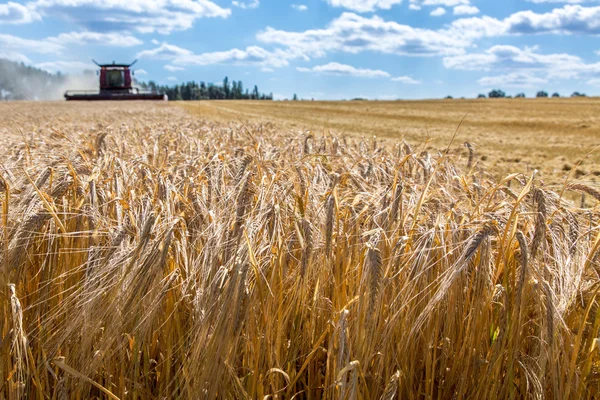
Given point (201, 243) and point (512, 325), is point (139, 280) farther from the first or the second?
point (512, 325)

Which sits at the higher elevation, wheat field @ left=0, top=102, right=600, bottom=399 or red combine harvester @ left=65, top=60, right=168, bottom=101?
red combine harvester @ left=65, top=60, right=168, bottom=101

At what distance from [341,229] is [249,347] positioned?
0.60 metres

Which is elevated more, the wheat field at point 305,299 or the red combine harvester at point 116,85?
the red combine harvester at point 116,85

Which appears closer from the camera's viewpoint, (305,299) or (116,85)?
(305,299)

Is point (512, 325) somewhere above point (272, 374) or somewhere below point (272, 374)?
above

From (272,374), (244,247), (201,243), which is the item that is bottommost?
(272,374)

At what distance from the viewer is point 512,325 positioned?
62.7 inches

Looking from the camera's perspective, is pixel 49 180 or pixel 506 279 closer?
pixel 506 279

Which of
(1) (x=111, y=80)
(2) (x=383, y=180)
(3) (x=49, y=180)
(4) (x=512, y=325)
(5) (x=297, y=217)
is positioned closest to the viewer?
(4) (x=512, y=325)

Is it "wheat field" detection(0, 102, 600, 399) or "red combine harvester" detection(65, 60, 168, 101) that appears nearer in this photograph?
"wheat field" detection(0, 102, 600, 399)

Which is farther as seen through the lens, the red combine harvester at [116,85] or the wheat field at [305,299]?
the red combine harvester at [116,85]

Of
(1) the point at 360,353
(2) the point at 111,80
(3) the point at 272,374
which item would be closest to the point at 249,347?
(3) the point at 272,374

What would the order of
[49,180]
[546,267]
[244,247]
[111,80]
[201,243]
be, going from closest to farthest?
1. [244,247]
2. [546,267]
3. [201,243]
4. [49,180]
5. [111,80]

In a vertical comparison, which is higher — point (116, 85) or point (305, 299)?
point (116, 85)
